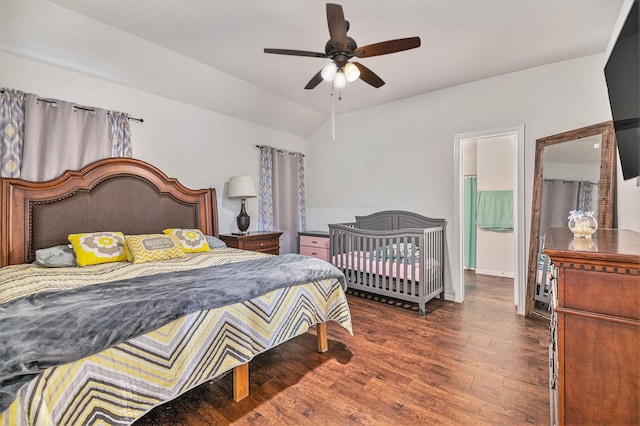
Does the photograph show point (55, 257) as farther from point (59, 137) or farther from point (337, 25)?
point (337, 25)

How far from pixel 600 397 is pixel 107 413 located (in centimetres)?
181

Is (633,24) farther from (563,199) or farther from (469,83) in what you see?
(469,83)

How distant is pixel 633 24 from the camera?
4.48 ft

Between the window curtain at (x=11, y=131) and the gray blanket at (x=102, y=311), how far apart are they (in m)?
1.60

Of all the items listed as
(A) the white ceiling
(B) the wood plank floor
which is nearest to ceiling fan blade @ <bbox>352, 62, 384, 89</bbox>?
(A) the white ceiling

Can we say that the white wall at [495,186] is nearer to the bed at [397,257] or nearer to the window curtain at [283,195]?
the bed at [397,257]

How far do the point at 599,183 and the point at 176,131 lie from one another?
4242 millimetres

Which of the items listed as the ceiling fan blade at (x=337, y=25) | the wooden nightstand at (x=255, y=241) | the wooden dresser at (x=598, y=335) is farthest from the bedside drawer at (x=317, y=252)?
the wooden dresser at (x=598, y=335)

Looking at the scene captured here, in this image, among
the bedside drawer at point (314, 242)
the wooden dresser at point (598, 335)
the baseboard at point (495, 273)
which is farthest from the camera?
the baseboard at point (495, 273)

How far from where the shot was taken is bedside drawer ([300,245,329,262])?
14.0 ft

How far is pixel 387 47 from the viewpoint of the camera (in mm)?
1873

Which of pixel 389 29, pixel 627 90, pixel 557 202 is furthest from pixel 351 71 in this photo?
pixel 557 202

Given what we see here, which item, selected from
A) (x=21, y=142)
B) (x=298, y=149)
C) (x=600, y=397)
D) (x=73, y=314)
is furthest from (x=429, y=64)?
(x=21, y=142)

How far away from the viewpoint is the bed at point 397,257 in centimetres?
310
